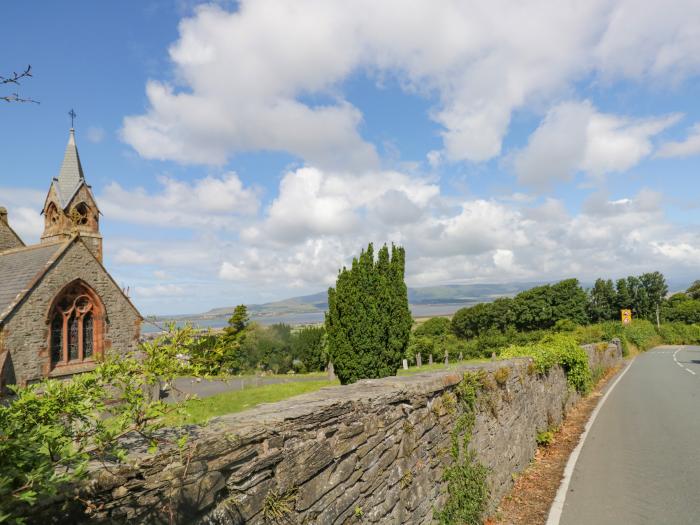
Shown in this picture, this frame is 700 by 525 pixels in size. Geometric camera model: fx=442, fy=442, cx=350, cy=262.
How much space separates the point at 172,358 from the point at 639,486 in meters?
8.28

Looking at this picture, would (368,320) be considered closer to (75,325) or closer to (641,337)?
(75,325)

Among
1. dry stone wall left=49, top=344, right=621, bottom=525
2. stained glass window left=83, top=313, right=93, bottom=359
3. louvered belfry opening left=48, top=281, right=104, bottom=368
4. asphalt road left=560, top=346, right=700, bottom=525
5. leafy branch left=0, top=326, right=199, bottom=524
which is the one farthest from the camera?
stained glass window left=83, top=313, right=93, bottom=359

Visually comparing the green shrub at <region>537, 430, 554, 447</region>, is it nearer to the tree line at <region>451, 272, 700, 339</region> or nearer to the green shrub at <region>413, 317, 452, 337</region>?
the tree line at <region>451, 272, 700, 339</region>

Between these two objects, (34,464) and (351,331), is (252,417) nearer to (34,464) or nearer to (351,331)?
(34,464)

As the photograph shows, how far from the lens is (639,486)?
752 centimetres

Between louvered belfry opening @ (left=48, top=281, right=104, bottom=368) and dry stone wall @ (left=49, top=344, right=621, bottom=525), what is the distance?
18555 millimetres

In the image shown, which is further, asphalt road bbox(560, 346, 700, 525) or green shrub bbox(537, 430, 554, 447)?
green shrub bbox(537, 430, 554, 447)

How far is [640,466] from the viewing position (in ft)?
28.1

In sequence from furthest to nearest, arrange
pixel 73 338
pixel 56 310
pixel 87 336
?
1. pixel 87 336
2. pixel 73 338
3. pixel 56 310

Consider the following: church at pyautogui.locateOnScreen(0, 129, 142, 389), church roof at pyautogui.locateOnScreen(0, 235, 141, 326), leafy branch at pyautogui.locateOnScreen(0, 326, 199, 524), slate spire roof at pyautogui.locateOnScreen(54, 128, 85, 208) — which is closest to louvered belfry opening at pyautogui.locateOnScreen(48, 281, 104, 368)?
church at pyautogui.locateOnScreen(0, 129, 142, 389)

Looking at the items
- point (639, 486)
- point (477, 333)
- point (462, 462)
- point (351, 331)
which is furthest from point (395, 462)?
point (477, 333)

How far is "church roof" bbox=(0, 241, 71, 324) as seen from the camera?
19203 mm

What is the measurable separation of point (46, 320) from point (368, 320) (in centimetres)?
1475

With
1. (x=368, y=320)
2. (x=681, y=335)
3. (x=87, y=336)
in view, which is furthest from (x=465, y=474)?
(x=681, y=335)
